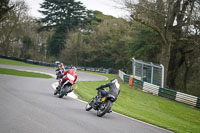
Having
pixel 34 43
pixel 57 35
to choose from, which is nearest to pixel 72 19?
pixel 57 35

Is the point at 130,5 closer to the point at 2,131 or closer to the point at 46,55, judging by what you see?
the point at 2,131

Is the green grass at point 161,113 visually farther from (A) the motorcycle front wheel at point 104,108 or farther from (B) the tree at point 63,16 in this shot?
(B) the tree at point 63,16

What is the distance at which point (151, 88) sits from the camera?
979 inches

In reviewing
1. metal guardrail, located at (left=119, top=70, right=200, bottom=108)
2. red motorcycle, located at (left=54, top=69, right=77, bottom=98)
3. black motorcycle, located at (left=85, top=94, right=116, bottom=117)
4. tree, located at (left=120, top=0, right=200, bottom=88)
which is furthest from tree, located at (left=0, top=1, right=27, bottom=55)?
black motorcycle, located at (left=85, top=94, right=116, bottom=117)

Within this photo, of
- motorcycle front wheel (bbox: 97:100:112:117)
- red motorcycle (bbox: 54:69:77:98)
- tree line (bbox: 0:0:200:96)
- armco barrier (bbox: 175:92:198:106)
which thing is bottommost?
armco barrier (bbox: 175:92:198:106)

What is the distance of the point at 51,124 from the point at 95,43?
200ft

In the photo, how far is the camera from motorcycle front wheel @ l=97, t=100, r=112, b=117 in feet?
34.0

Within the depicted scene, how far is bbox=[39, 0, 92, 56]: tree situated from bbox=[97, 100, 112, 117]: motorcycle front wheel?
60.8 m

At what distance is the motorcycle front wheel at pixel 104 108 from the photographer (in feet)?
34.0

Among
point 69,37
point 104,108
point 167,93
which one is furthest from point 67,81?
point 69,37

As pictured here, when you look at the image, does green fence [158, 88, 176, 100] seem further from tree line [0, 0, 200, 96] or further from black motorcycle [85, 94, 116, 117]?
tree line [0, 0, 200, 96]

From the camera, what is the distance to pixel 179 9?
28.2 meters

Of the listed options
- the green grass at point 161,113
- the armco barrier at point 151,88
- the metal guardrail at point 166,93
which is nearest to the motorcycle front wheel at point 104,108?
the green grass at point 161,113

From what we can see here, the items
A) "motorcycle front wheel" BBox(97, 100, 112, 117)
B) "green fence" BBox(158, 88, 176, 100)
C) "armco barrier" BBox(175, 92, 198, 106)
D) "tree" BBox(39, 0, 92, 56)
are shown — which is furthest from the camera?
"tree" BBox(39, 0, 92, 56)
